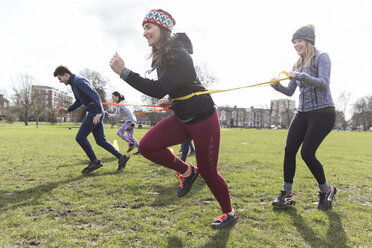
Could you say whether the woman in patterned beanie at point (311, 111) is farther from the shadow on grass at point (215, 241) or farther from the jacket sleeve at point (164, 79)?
the jacket sleeve at point (164, 79)

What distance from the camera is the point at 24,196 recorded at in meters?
3.76

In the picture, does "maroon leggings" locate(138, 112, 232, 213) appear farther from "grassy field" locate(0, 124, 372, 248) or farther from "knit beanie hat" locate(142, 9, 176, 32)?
"knit beanie hat" locate(142, 9, 176, 32)

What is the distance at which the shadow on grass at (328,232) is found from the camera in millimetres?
2475

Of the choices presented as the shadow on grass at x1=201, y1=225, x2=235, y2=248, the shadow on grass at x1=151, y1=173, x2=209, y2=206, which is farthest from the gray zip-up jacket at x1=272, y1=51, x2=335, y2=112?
the shadow on grass at x1=151, y1=173, x2=209, y2=206

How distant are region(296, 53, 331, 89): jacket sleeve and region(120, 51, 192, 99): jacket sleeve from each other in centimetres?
149

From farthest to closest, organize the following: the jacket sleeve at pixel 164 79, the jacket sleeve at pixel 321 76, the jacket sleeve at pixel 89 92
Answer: the jacket sleeve at pixel 89 92 → the jacket sleeve at pixel 321 76 → the jacket sleeve at pixel 164 79

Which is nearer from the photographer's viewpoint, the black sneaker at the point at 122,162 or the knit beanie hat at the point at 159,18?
the knit beanie hat at the point at 159,18

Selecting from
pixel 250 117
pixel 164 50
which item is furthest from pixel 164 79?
pixel 250 117

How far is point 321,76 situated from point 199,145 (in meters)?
1.85

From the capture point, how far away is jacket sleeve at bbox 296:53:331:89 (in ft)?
9.64

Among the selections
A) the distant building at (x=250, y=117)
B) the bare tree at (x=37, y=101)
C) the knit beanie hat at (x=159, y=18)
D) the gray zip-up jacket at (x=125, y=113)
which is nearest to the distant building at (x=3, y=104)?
the bare tree at (x=37, y=101)

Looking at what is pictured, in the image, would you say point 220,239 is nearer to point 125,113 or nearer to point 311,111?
point 311,111

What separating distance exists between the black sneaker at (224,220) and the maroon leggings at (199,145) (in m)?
0.07

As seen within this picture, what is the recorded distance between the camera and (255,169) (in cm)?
635
